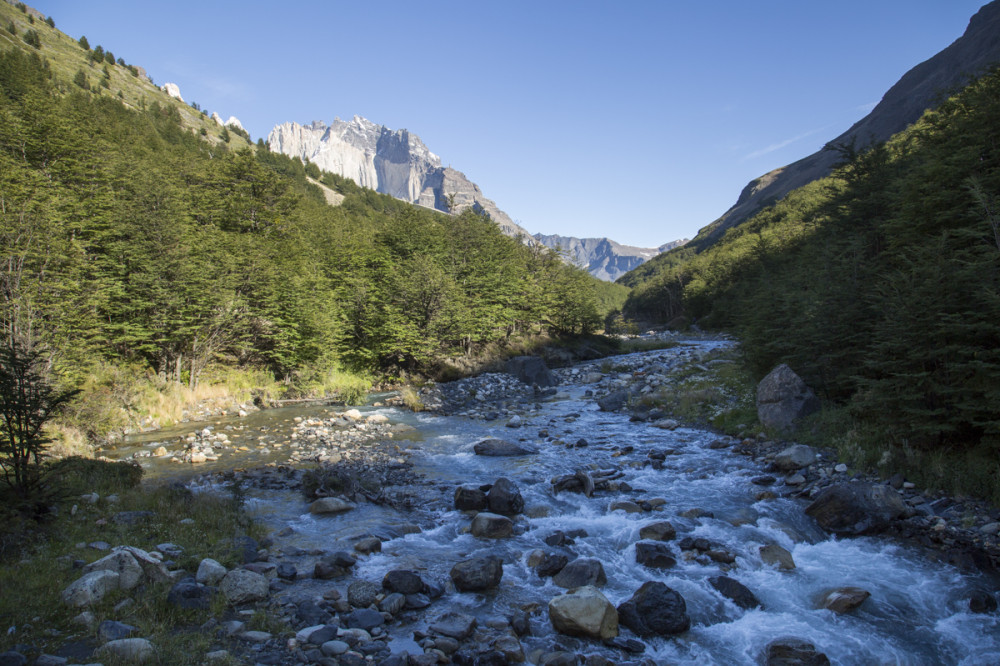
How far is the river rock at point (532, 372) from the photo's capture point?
30094mm

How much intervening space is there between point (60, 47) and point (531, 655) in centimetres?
13238

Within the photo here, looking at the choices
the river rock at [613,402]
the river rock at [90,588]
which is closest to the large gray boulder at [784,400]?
the river rock at [613,402]

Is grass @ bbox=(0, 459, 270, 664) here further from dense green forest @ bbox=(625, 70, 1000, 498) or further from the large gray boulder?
the large gray boulder

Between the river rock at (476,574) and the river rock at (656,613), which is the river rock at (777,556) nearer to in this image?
the river rock at (656,613)

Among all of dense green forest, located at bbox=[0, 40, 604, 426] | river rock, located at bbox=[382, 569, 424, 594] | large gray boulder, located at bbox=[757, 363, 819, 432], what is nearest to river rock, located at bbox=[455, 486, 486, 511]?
river rock, located at bbox=[382, 569, 424, 594]

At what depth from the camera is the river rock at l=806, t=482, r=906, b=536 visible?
902 centimetres

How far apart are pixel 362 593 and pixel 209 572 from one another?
2369 mm

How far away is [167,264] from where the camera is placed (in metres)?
21.4

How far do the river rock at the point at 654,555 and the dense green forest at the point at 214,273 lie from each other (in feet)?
53.6

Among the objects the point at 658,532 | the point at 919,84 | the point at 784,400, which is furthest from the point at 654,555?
the point at 919,84

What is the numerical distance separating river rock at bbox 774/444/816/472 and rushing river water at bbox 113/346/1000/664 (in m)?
0.74

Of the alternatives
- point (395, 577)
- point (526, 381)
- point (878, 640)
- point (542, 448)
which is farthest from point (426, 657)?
point (526, 381)

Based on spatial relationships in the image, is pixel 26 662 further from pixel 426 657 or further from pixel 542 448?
pixel 542 448

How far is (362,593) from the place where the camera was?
22.5 feet
